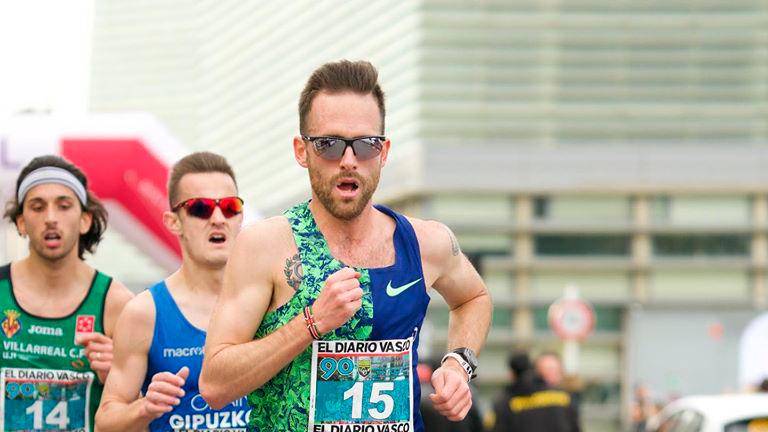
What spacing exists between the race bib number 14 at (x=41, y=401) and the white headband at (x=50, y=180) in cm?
78

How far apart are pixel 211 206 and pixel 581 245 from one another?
367 feet

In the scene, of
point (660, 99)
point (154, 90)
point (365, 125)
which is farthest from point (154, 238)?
point (154, 90)

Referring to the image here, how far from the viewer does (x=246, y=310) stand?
13.0 feet

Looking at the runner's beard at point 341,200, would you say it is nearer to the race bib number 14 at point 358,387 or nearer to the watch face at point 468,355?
the race bib number 14 at point 358,387

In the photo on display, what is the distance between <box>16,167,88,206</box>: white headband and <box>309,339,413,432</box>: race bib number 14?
2.76 metres

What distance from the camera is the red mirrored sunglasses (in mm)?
6160

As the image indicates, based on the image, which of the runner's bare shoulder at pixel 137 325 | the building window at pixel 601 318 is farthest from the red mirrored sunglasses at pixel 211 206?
the building window at pixel 601 318

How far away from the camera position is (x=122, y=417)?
5.42 m

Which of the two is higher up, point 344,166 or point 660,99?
point 660,99

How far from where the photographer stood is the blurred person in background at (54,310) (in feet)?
20.1

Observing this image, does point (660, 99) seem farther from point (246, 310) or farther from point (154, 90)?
point (246, 310)

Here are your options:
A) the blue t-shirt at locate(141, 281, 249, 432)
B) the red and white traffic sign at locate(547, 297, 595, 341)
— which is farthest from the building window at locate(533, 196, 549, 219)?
the blue t-shirt at locate(141, 281, 249, 432)

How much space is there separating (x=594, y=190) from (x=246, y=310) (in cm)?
11051

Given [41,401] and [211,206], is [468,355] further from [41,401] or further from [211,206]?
[41,401]
